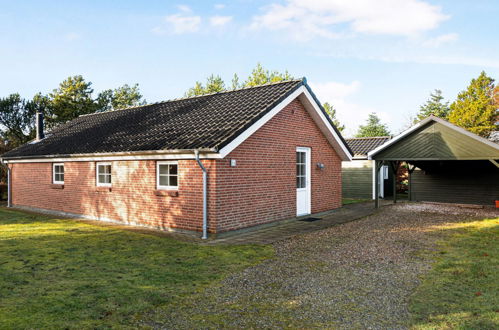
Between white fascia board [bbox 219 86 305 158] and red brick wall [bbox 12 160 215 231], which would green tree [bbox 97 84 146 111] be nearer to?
red brick wall [bbox 12 160 215 231]

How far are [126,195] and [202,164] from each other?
3.63 meters

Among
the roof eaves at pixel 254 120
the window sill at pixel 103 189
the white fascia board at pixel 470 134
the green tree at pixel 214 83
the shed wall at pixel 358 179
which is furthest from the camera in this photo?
the green tree at pixel 214 83

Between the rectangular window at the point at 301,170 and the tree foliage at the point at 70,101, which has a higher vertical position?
the tree foliage at the point at 70,101

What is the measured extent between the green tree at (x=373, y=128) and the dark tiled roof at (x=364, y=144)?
105 ft

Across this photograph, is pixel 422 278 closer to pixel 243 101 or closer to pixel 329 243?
pixel 329 243

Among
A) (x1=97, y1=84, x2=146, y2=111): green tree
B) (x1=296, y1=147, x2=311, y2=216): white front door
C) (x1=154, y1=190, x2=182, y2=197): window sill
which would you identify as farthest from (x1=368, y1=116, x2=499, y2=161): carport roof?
(x1=97, y1=84, x2=146, y2=111): green tree

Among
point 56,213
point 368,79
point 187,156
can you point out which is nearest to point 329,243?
point 187,156

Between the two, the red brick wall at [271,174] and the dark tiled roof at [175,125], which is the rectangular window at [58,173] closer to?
the dark tiled roof at [175,125]

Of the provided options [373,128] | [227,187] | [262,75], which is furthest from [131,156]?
[373,128]

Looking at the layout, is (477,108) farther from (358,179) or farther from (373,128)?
(358,179)

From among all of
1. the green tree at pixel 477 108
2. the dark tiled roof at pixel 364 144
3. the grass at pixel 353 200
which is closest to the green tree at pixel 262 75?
the green tree at pixel 477 108

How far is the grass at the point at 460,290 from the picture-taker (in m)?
4.34

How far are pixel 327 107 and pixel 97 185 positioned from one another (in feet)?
153

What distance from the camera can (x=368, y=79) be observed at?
3666 cm
